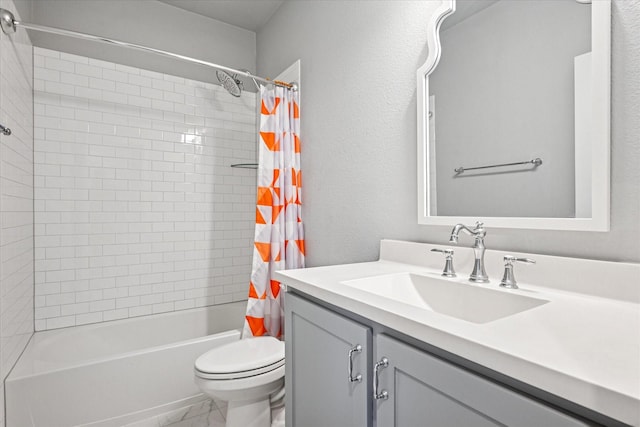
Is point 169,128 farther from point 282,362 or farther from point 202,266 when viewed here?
point 282,362

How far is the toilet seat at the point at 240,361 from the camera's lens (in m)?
1.46

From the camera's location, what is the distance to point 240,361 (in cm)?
153

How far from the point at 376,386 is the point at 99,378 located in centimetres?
165

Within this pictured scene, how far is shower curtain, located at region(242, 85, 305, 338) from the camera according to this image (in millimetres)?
2029

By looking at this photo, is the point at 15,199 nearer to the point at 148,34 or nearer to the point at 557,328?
the point at 148,34

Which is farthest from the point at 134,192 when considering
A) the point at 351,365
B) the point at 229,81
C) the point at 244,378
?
the point at 351,365

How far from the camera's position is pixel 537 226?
1012 millimetres

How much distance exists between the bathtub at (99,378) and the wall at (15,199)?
0.30 ft

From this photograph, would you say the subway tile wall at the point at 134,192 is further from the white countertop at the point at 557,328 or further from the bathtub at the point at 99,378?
the white countertop at the point at 557,328

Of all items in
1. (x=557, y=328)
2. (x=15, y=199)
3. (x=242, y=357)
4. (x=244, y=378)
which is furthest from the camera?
(x=15, y=199)

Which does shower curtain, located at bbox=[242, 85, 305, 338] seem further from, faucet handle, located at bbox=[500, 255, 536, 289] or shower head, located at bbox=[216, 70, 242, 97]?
faucet handle, located at bbox=[500, 255, 536, 289]

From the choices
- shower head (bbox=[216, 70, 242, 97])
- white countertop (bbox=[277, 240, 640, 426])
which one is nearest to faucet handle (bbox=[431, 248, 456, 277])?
white countertop (bbox=[277, 240, 640, 426])

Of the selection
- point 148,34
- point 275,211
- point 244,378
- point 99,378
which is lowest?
point 99,378

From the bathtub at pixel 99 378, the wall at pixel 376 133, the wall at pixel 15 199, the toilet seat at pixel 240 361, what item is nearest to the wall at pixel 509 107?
the wall at pixel 376 133
